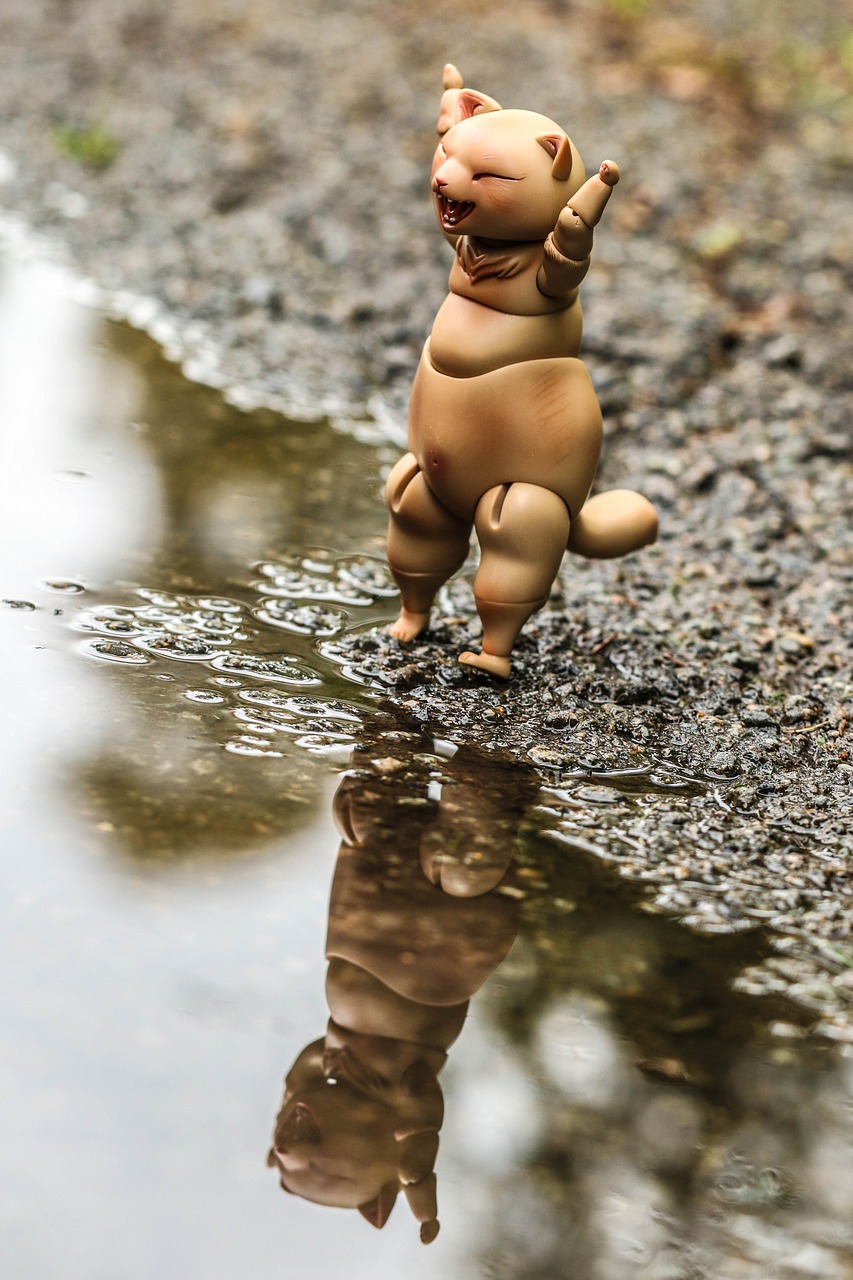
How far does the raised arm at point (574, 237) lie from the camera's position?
2.43 m

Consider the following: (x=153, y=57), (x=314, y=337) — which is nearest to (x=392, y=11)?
(x=153, y=57)

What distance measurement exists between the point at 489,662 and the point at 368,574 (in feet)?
2.57

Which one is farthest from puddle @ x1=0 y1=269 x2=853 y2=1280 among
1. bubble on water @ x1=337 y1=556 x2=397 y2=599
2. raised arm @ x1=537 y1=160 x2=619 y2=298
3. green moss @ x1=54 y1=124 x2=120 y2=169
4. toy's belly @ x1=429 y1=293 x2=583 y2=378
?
green moss @ x1=54 y1=124 x2=120 y2=169

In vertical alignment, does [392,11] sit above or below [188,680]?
above

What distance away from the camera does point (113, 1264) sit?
5.14 ft

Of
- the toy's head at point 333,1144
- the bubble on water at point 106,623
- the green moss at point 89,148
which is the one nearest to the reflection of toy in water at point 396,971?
the toy's head at point 333,1144

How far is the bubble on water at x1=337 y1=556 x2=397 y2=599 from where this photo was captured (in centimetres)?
356

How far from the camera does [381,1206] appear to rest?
1.72 meters

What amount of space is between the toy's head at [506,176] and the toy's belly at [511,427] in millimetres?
277

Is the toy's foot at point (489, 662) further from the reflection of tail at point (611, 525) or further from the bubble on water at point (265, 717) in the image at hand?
the bubble on water at point (265, 717)

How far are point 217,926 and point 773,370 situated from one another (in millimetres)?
3819

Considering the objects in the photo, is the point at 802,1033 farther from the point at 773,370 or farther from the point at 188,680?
the point at 773,370

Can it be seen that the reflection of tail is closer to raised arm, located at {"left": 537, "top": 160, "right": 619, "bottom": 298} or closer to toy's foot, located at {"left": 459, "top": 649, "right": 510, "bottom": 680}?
toy's foot, located at {"left": 459, "top": 649, "right": 510, "bottom": 680}

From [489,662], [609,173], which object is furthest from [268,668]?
Result: [609,173]
